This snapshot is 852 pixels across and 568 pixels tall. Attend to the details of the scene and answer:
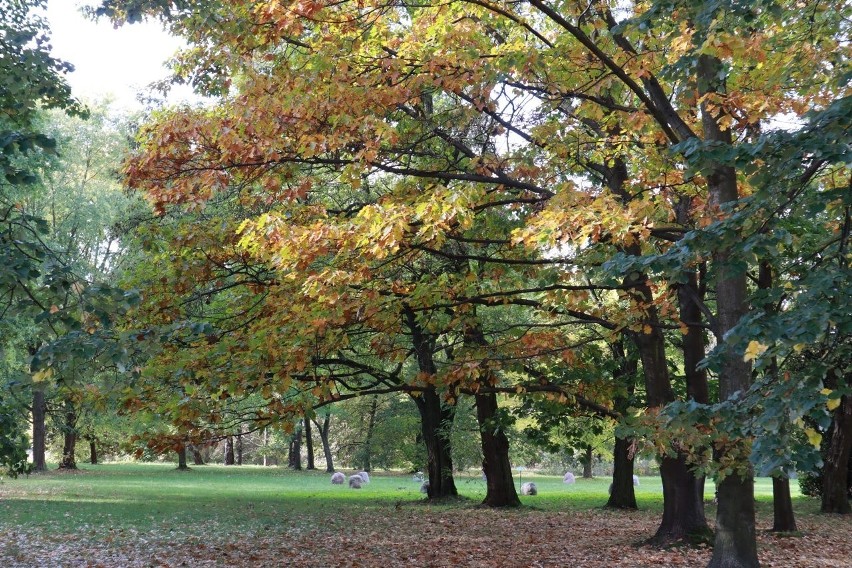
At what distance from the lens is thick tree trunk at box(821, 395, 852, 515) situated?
1869 centimetres

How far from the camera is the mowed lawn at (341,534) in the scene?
36.9ft

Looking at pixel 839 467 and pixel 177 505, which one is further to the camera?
pixel 177 505

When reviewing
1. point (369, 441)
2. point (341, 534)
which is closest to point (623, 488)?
point (341, 534)

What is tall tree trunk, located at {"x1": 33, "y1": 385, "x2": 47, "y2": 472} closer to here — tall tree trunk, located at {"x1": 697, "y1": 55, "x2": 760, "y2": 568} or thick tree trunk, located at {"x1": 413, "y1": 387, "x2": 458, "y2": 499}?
thick tree trunk, located at {"x1": 413, "y1": 387, "x2": 458, "y2": 499}

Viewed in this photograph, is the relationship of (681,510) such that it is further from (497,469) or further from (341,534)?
(497,469)

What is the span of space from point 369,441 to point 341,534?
2809 centimetres

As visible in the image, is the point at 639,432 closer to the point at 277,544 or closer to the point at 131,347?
the point at 131,347

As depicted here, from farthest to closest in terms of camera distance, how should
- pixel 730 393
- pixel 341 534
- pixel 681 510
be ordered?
pixel 341 534 → pixel 681 510 → pixel 730 393

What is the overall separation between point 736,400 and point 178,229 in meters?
7.63

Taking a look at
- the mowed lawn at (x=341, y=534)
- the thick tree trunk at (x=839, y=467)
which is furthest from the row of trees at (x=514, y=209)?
the thick tree trunk at (x=839, y=467)

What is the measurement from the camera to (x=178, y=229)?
1077cm

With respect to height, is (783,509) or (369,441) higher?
(783,509)

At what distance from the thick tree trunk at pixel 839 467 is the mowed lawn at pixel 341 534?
2.06 ft

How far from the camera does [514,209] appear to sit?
11.9 m
